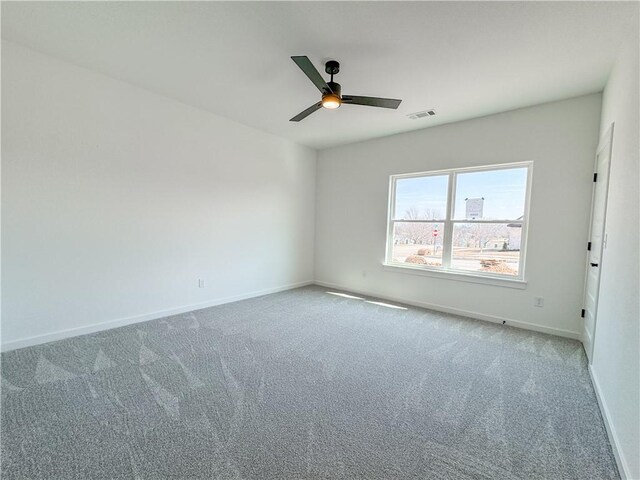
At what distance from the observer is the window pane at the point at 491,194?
3.61m

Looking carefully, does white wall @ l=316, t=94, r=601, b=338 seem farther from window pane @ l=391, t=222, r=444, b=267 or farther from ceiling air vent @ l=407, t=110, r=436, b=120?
ceiling air vent @ l=407, t=110, r=436, b=120

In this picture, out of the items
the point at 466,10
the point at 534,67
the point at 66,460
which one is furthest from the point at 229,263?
the point at 534,67

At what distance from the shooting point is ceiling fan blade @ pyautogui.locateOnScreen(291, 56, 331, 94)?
2.02 m

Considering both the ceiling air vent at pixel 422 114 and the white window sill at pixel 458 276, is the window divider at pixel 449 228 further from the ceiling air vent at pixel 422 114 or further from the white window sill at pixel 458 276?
the ceiling air vent at pixel 422 114

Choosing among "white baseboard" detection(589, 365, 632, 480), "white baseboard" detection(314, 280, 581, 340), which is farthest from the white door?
"white baseboard" detection(589, 365, 632, 480)

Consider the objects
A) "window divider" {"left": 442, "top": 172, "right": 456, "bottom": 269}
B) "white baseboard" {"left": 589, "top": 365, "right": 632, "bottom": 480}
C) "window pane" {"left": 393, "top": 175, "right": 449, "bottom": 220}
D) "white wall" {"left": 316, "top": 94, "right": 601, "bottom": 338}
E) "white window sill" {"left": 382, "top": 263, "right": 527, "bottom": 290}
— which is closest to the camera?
"white baseboard" {"left": 589, "top": 365, "right": 632, "bottom": 480}

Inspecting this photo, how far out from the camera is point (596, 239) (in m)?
2.78

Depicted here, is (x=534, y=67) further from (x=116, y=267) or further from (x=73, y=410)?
(x=116, y=267)

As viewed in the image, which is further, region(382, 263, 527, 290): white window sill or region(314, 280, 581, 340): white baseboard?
region(382, 263, 527, 290): white window sill

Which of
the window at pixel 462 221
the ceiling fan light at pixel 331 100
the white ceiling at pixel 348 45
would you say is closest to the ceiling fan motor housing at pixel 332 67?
the white ceiling at pixel 348 45

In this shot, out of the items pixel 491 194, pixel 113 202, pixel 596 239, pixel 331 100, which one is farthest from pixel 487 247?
pixel 113 202

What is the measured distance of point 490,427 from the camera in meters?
1.77

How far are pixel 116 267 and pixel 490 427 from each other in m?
3.81

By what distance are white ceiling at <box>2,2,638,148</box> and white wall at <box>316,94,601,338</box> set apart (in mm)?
390
